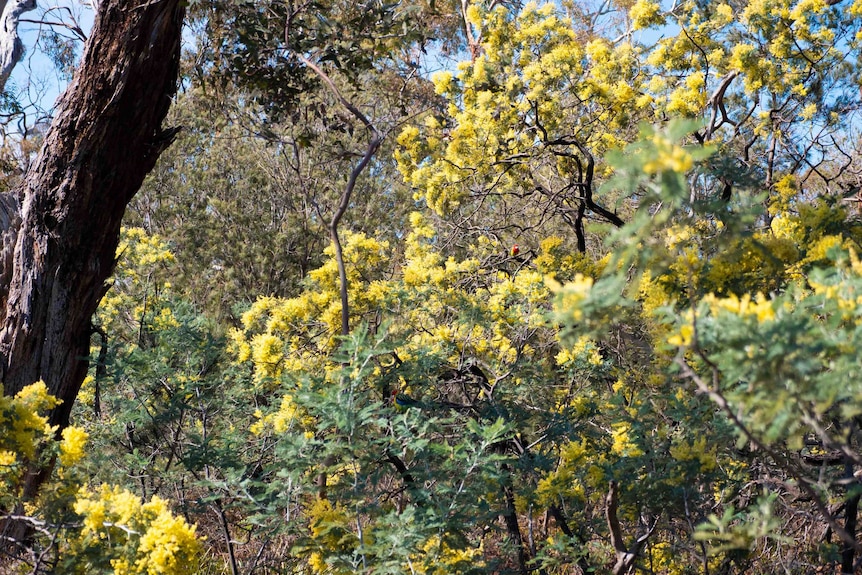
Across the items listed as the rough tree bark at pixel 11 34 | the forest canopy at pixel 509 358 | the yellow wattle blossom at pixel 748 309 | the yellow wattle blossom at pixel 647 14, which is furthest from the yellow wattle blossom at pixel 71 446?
the yellow wattle blossom at pixel 647 14

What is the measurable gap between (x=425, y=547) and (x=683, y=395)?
5.09ft

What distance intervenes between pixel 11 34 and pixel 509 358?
11.6 feet

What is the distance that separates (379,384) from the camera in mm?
4062

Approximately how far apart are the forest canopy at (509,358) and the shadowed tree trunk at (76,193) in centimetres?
7

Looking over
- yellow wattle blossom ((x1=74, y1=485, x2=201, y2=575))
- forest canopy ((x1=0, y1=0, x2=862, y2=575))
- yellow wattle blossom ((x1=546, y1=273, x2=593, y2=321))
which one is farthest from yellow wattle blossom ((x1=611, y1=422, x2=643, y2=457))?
yellow wattle blossom ((x1=546, y1=273, x2=593, y2=321))

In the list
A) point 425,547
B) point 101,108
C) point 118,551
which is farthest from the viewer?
point 101,108

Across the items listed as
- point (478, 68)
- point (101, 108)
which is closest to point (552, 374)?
point (478, 68)

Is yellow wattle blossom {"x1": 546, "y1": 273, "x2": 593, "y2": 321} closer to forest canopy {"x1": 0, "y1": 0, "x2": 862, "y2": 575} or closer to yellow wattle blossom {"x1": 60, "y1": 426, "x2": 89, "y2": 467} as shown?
forest canopy {"x1": 0, "y1": 0, "x2": 862, "y2": 575}

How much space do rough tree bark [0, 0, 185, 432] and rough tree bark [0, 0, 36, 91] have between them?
1001 millimetres

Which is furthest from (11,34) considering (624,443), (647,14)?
(647,14)

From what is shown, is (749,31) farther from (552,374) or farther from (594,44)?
(552,374)

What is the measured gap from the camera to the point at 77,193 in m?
3.91

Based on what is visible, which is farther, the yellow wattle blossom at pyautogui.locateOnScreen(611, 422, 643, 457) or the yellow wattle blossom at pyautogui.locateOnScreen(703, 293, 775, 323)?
the yellow wattle blossom at pyautogui.locateOnScreen(611, 422, 643, 457)

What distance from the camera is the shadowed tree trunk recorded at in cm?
390
